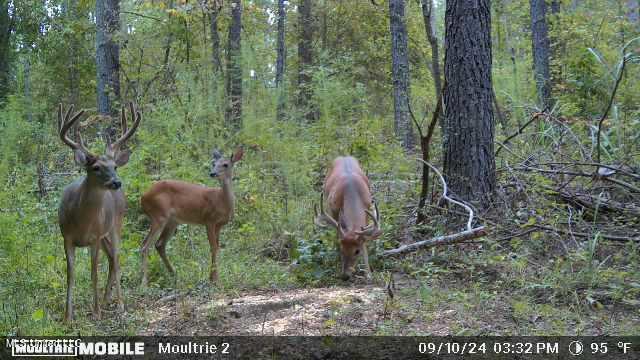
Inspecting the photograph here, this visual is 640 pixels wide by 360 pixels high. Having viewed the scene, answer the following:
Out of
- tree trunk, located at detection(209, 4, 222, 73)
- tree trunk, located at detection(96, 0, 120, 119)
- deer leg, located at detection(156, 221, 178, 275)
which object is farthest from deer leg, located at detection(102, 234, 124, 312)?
tree trunk, located at detection(209, 4, 222, 73)

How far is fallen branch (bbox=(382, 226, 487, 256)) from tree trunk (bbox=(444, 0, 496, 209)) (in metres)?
1.07

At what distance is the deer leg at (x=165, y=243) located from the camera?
7.77m

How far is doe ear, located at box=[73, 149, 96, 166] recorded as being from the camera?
6.08m

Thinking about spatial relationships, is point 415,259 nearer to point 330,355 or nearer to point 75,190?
point 330,355

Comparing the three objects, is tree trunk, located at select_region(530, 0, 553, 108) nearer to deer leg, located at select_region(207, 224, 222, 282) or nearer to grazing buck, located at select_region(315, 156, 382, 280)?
grazing buck, located at select_region(315, 156, 382, 280)

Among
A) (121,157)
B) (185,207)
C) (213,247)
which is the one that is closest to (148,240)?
(185,207)

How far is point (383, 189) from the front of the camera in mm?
9430

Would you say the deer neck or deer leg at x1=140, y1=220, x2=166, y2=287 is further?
the deer neck

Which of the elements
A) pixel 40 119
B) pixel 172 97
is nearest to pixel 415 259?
pixel 172 97

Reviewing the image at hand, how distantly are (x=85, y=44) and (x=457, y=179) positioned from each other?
15.0 meters

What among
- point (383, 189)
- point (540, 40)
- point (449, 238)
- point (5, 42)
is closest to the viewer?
point (449, 238)

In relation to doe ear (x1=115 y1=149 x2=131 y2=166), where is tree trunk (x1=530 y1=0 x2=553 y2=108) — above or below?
above

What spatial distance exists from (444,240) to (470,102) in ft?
5.99

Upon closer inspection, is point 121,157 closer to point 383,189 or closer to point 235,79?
point 383,189
